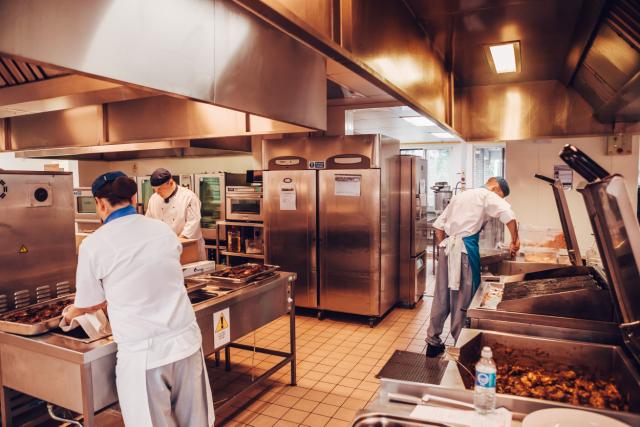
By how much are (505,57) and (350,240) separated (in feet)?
8.80

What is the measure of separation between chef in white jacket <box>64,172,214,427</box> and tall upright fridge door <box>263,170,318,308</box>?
10.8 feet

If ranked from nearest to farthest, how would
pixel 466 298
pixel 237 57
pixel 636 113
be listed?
pixel 237 57 → pixel 636 113 → pixel 466 298

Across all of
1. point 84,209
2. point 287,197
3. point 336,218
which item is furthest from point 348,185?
point 84,209

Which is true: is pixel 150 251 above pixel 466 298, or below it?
above

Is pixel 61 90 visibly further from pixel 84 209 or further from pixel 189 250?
pixel 84 209

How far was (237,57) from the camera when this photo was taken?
1826 mm

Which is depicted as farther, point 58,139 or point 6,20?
point 58,139

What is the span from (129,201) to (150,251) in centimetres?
30

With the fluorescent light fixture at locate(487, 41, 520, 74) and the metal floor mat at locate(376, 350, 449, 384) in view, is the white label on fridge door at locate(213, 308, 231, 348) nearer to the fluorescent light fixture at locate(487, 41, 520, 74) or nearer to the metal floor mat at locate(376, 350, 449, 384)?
the metal floor mat at locate(376, 350, 449, 384)

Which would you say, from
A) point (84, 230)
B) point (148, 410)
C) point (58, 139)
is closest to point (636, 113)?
point (148, 410)

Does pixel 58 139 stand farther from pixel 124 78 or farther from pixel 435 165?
pixel 435 165

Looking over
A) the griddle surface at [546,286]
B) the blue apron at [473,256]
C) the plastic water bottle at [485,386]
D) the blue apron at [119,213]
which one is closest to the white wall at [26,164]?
the blue apron at [119,213]

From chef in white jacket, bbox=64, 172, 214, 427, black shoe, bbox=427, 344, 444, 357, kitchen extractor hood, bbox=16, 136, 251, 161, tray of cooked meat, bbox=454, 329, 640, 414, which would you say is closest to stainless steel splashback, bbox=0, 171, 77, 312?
chef in white jacket, bbox=64, 172, 214, 427

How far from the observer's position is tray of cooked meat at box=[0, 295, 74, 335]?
219cm
